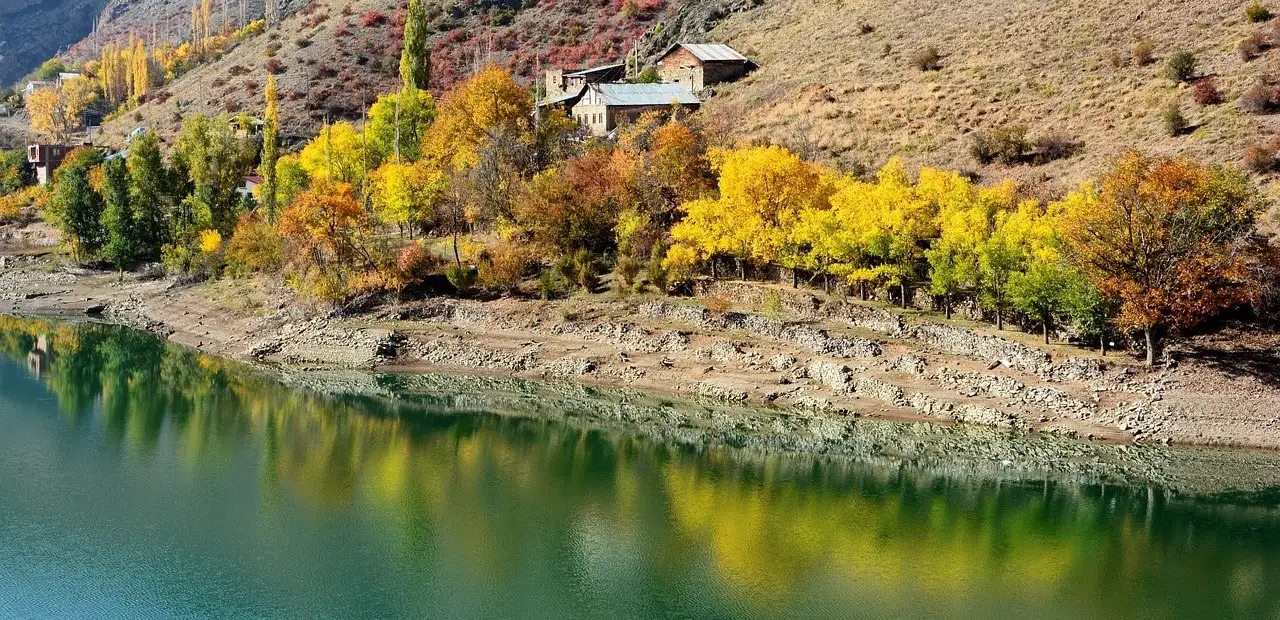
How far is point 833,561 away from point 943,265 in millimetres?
22515

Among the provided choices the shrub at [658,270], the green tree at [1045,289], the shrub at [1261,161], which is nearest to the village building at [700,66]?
the shrub at [658,270]

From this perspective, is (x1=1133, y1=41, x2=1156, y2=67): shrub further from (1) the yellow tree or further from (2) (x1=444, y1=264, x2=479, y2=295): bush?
(2) (x1=444, y1=264, x2=479, y2=295): bush

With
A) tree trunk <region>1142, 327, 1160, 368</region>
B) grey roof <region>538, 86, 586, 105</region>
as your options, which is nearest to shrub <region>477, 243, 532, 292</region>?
grey roof <region>538, 86, 586, 105</region>

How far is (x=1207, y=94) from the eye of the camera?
62312mm

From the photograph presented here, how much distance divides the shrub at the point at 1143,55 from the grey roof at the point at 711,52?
31.9 metres

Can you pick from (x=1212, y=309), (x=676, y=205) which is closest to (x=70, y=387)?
(x=676, y=205)

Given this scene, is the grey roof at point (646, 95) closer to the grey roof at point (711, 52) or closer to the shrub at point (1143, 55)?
the grey roof at point (711, 52)

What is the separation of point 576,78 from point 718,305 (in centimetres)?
4427

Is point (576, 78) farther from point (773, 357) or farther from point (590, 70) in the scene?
point (773, 357)

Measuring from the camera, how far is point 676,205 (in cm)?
6206

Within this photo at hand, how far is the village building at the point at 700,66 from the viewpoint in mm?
89250

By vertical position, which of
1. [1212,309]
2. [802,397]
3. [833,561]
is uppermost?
[1212,309]

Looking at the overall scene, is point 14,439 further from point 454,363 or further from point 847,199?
point 847,199

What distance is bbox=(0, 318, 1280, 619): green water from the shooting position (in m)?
29.2
